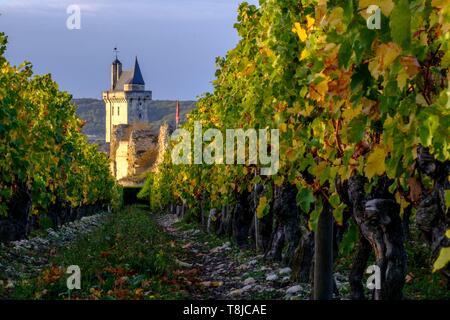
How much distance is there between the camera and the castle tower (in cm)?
19000

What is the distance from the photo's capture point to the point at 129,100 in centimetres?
18962

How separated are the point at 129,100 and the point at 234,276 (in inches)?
6943

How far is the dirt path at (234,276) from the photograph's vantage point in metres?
12.7

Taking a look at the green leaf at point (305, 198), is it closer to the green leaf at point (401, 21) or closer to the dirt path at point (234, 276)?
the green leaf at point (401, 21)

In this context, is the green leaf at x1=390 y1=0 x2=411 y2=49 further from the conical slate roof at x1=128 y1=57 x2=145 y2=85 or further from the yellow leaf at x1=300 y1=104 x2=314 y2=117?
the conical slate roof at x1=128 y1=57 x2=145 y2=85

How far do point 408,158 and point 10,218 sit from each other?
19358mm

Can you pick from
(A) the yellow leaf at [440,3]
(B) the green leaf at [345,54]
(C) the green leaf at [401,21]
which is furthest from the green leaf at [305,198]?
(C) the green leaf at [401,21]

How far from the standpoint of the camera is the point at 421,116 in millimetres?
4641

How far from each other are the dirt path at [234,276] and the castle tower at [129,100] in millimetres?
167763
